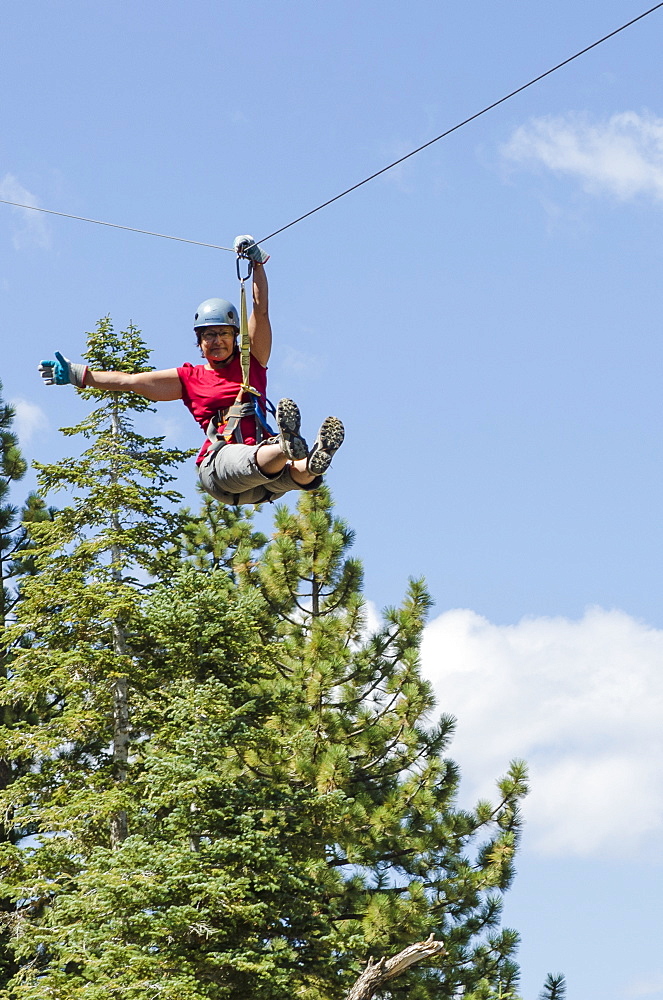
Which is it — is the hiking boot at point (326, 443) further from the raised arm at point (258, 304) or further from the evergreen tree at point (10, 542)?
the evergreen tree at point (10, 542)

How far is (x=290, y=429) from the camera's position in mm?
7812

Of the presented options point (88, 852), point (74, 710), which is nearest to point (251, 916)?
point (88, 852)

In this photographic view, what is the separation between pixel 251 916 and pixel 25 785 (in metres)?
3.76

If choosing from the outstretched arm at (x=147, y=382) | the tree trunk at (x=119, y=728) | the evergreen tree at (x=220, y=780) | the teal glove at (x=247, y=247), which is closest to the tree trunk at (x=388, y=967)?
the evergreen tree at (x=220, y=780)

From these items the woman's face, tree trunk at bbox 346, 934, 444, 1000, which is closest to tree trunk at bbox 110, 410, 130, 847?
tree trunk at bbox 346, 934, 444, 1000

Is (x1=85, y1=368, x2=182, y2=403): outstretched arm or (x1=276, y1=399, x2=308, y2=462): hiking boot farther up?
(x1=85, y1=368, x2=182, y2=403): outstretched arm

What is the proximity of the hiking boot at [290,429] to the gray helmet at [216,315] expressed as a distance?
1076 mm

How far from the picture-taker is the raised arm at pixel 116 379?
8.80m

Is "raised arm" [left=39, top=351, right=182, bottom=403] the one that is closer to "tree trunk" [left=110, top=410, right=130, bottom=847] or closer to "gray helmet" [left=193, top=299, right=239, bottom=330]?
"gray helmet" [left=193, top=299, right=239, bottom=330]

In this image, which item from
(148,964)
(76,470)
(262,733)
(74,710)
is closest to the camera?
(148,964)

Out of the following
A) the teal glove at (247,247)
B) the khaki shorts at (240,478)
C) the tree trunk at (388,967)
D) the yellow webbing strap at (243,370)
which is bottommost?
the tree trunk at (388,967)

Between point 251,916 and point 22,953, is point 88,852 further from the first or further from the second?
point 251,916

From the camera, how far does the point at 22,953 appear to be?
51.2 ft

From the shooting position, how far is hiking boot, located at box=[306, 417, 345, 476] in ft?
25.8
